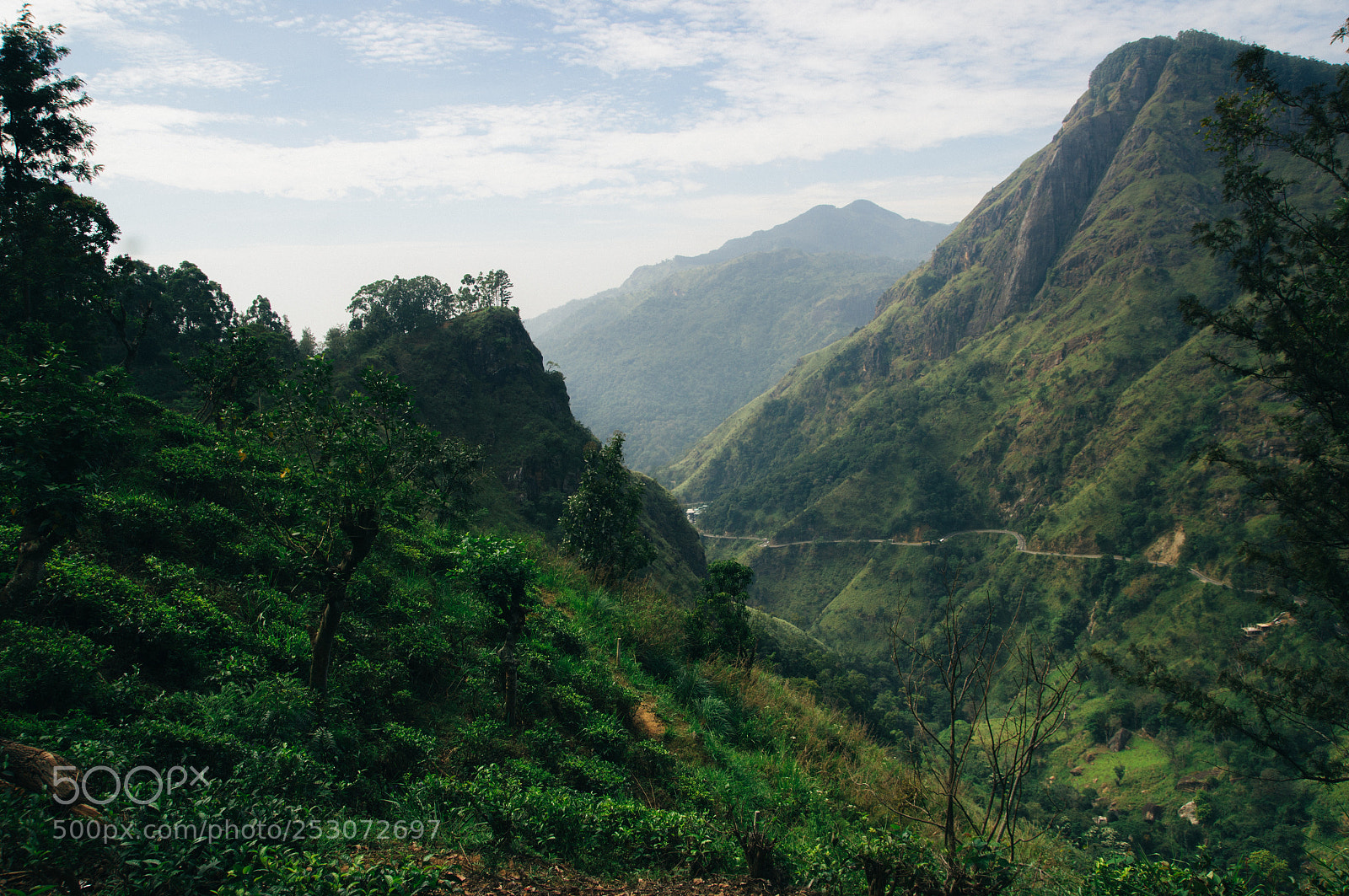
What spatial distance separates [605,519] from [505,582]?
1669 centimetres

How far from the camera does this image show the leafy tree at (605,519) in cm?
2561

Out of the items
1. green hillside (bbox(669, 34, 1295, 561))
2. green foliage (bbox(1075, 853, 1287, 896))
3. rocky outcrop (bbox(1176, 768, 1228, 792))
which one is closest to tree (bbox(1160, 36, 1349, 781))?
green foliage (bbox(1075, 853, 1287, 896))

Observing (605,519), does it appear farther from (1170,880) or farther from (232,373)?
(1170,880)

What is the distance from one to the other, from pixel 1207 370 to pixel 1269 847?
8818 cm

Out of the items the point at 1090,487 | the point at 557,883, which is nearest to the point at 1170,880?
the point at 557,883

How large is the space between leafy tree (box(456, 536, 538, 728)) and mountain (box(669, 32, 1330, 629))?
4719 inches

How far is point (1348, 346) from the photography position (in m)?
12.2

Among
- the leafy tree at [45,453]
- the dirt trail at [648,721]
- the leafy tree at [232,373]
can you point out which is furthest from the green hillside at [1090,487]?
the leafy tree at [45,453]

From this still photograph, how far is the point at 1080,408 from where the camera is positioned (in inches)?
5207

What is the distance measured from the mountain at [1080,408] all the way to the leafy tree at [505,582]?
11985 centimetres

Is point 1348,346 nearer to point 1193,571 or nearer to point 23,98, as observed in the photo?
point 23,98

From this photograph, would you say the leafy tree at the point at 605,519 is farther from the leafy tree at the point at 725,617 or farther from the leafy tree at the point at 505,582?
the leafy tree at the point at 505,582

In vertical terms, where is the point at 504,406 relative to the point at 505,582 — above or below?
above

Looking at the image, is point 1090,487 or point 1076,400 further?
point 1076,400
